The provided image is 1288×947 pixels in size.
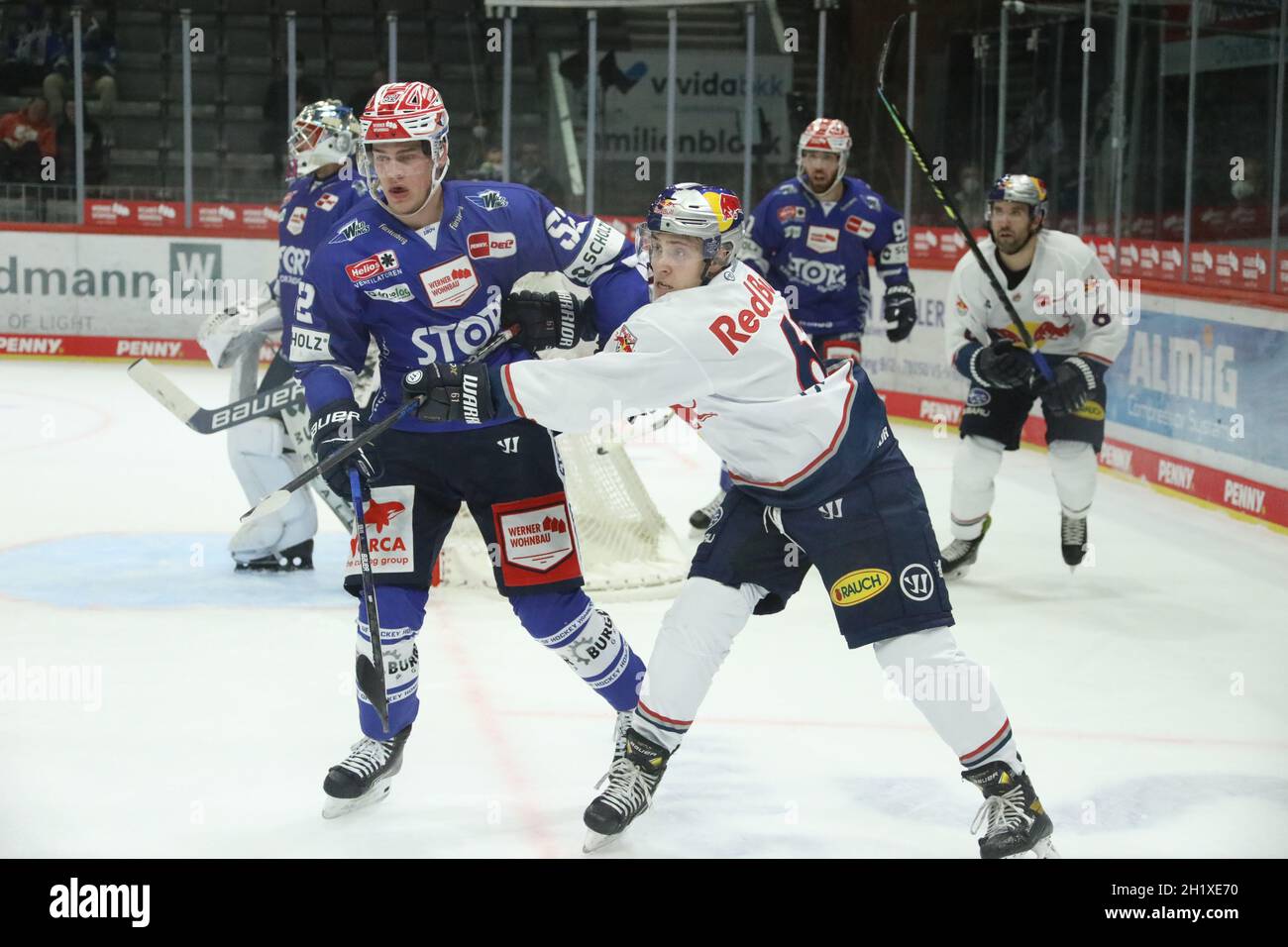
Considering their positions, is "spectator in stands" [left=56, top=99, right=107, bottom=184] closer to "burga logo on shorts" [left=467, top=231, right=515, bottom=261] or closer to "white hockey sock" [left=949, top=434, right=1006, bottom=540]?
"white hockey sock" [left=949, top=434, right=1006, bottom=540]

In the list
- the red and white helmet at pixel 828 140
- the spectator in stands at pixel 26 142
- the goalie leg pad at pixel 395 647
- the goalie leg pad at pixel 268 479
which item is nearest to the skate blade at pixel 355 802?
the goalie leg pad at pixel 395 647

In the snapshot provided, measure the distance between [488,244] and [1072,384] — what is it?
2666 mm

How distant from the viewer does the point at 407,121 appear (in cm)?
311

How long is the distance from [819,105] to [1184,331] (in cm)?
385

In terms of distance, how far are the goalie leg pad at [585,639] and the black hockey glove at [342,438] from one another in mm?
A: 403

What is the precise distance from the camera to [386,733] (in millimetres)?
3312

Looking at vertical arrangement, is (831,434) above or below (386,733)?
above

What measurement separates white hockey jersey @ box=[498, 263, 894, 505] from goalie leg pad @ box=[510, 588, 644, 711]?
486mm

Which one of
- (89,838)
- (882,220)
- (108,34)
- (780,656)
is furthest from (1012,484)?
(108,34)

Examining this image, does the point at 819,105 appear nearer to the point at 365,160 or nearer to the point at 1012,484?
the point at 1012,484

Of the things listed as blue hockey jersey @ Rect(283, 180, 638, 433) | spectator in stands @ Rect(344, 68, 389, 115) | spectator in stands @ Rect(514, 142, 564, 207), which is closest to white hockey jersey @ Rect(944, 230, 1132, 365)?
blue hockey jersey @ Rect(283, 180, 638, 433)

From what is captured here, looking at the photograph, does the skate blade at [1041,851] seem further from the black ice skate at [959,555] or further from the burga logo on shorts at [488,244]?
Answer: the black ice skate at [959,555]

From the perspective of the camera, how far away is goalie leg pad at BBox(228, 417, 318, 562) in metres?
5.35

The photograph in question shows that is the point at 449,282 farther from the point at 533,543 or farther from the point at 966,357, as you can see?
the point at 966,357
